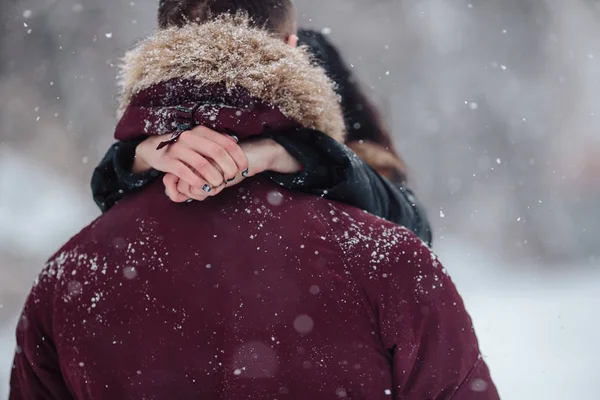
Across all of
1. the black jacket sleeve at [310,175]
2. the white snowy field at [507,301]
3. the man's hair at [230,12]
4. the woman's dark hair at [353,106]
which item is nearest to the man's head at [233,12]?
the man's hair at [230,12]

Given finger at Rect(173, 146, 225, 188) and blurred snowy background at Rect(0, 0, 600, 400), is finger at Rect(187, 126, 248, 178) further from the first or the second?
blurred snowy background at Rect(0, 0, 600, 400)

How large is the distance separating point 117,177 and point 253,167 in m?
0.31

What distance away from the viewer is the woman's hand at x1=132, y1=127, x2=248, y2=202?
87 centimetres

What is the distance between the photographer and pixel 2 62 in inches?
283

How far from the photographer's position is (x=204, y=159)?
87 centimetres

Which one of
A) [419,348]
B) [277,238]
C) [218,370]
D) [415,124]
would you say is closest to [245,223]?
[277,238]

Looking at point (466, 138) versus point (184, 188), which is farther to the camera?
point (466, 138)

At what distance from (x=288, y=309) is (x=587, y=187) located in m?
9.69

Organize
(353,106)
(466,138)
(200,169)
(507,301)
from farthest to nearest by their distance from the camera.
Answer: (466,138) < (507,301) < (353,106) < (200,169)

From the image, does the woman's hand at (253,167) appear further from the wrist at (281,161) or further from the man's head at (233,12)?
the man's head at (233,12)

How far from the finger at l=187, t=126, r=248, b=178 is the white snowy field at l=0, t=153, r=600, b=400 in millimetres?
3575

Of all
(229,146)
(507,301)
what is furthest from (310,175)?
(507,301)

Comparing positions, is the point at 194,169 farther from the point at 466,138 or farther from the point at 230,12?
the point at 466,138

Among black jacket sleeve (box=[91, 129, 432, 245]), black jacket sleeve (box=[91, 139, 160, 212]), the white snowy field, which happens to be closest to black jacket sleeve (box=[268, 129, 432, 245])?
black jacket sleeve (box=[91, 129, 432, 245])
